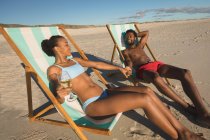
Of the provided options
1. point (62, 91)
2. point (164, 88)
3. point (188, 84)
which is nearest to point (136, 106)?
point (62, 91)

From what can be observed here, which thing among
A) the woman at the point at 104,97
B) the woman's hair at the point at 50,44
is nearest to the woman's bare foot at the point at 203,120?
the woman at the point at 104,97

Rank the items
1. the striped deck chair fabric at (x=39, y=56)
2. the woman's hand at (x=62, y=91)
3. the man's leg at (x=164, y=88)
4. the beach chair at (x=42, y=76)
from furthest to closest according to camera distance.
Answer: the man's leg at (x=164, y=88) < the striped deck chair fabric at (x=39, y=56) < the beach chair at (x=42, y=76) < the woman's hand at (x=62, y=91)

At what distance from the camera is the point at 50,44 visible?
319 cm

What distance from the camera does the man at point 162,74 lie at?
3.26 metres

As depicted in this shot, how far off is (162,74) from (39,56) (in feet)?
6.86

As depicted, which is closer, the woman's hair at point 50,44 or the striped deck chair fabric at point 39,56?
the striped deck chair fabric at point 39,56

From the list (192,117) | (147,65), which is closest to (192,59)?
(147,65)

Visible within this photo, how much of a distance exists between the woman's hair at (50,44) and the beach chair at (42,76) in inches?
3.8

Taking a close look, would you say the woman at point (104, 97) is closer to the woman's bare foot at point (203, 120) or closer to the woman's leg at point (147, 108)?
the woman's leg at point (147, 108)

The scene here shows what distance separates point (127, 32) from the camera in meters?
5.05

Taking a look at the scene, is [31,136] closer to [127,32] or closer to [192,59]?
[127,32]

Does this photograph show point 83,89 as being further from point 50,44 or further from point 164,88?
point 164,88

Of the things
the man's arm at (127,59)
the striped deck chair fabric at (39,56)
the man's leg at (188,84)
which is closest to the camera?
the striped deck chair fabric at (39,56)

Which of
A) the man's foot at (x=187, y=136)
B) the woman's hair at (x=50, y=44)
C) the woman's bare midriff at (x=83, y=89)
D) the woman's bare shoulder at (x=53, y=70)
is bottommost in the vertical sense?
the man's foot at (x=187, y=136)
